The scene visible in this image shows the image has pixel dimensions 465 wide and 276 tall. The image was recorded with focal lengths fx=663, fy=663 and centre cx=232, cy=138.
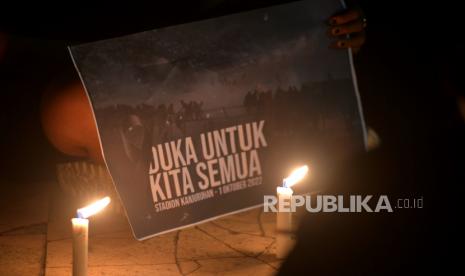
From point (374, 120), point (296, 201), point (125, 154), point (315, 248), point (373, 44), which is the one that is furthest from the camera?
point (373, 44)

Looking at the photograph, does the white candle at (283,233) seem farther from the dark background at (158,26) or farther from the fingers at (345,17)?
the dark background at (158,26)

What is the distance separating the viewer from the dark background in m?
4.32

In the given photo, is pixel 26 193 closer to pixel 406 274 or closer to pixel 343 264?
pixel 343 264

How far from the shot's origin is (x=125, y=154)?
10.9ft

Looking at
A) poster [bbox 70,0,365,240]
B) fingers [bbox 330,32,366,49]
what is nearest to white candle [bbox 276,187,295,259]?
poster [bbox 70,0,365,240]

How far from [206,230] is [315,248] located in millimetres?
713

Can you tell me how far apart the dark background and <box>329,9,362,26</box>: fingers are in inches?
23.7

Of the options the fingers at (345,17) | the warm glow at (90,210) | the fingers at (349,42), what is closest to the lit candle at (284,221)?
the fingers at (349,42)

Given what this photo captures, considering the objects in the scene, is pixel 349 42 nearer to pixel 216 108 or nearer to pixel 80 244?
pixel 216 108

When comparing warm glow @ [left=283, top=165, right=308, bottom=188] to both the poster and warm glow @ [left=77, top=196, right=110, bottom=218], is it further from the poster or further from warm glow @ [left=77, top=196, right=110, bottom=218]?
warm glow @ [left=77, top=196, right=110, bottom=218]

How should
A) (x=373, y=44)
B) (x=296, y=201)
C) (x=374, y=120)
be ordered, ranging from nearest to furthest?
1. (x=296, y=201)
2. (x=374, y=120)
3. (x=373, y=44)

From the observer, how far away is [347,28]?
3.73 meters

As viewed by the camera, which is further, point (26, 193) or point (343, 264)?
point (26, 193)

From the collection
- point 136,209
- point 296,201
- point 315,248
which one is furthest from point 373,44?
point 136,209
